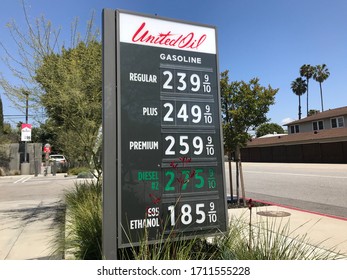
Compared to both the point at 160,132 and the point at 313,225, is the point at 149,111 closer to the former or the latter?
the point at 160,132

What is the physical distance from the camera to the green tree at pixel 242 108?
9.66 meters

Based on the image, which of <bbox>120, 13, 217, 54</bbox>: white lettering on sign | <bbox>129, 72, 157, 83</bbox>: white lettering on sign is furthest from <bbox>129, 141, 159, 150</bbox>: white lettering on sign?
<bbox>120, 13, 217, 54</bbox>: white lettering on sign

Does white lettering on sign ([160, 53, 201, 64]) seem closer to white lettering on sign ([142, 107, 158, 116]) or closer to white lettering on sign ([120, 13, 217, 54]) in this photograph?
white lettering on sign ([120, 13, 217, 54])

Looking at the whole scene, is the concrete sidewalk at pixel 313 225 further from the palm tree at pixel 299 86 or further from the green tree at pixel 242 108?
the palm tree at pixel 299 86

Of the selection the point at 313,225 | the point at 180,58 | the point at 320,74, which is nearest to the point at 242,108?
the point at 313,225

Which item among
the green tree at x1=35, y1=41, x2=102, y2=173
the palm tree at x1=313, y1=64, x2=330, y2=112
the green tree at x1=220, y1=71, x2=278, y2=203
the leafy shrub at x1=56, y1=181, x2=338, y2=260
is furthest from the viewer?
the palm tree at x1=313, y1=64, x2=330, y2=112

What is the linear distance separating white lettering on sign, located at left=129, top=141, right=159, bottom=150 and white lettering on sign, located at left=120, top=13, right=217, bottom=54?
51.4 inches

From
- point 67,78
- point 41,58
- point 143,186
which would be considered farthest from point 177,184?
point 41,58

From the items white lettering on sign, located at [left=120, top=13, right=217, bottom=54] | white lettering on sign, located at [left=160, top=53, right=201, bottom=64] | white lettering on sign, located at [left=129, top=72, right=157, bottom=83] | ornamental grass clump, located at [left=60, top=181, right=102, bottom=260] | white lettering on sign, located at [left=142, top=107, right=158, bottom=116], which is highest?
white lettering on sign, located at [left=120, top=13, right=217, bottom=54]

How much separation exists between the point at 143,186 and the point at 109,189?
0.41 metres

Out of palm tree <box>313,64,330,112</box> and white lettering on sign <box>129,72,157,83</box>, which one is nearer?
white lettering on sign <box>129,72,157,83</box>

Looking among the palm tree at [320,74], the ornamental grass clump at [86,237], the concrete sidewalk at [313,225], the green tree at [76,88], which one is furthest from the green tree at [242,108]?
the palm tree at [320,74]

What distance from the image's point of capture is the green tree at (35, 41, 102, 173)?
25.7 ft

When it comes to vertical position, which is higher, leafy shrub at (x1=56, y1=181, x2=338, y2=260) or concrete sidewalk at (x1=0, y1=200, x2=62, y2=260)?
leafy shrub at (x1=56, y1=181, x2=338, y2=260)
